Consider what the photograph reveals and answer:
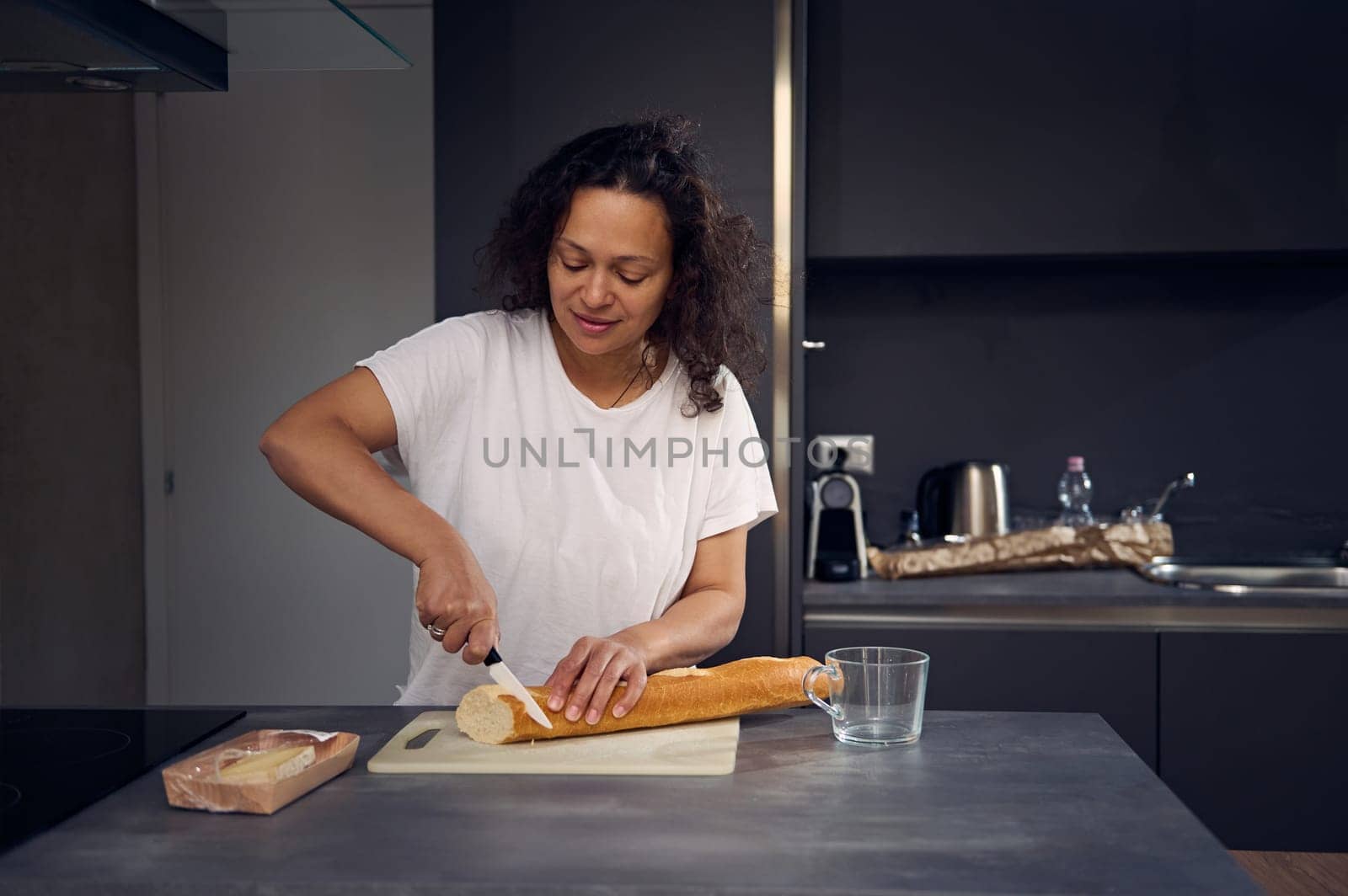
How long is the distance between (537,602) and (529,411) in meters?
0.26

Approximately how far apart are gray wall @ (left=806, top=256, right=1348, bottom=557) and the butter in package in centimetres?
201

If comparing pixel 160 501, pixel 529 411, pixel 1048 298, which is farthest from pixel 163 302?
pixel 1048 298

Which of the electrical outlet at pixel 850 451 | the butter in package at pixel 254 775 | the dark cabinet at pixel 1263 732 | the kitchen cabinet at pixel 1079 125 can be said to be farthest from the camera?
the electrical outlet at pixel 850 451

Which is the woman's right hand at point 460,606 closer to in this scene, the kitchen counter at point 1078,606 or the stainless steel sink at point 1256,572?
the kitchen counter at point 1078,606

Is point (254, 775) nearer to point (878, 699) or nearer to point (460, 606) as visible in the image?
point (460, 606)

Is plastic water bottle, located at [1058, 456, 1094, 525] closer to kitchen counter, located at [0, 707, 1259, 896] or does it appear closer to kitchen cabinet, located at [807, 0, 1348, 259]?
kitchen cabinet, located at [807, 0, 1348, 259]

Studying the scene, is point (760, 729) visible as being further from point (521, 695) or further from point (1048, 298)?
point (1048, 298)

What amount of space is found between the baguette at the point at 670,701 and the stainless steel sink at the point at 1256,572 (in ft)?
5.41

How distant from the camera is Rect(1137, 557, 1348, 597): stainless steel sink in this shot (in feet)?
9.01

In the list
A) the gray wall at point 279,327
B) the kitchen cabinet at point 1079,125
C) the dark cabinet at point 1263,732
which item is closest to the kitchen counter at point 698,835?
the dark cabinet at point 1263,732

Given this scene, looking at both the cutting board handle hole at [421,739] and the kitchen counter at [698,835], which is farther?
the cutting board handle hole at [421,739]

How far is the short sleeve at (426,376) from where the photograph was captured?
1.60m

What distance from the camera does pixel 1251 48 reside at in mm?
2520

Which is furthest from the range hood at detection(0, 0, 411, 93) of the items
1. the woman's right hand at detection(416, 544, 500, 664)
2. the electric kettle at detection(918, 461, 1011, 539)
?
the electric kettle at detection(918, 461, 1011, 539)
